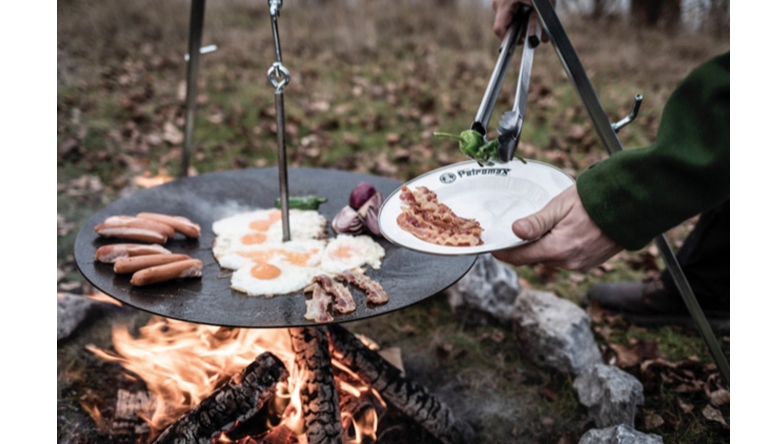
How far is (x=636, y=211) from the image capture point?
170cm

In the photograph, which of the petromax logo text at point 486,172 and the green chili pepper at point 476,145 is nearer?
the green chili pepper at point 476,145

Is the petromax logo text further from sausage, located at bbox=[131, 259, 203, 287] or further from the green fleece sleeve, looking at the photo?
sausage, located at bbox=[131, 259, 203, 287]

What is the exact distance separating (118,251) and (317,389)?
3.35 feet

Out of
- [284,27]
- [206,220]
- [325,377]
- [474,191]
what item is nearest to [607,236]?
[474,191]

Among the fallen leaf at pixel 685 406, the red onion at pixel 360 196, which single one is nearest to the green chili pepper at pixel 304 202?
the red onion at pixel 360 196

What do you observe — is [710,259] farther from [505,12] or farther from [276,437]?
[276,437]

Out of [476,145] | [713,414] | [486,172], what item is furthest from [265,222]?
[713,414]

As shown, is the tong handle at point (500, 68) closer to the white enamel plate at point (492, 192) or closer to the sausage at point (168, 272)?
the white enamel plate at point (492, 192)

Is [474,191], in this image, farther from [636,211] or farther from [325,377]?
[325,377]

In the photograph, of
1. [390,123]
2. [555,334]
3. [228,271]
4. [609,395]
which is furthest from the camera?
[390,123]

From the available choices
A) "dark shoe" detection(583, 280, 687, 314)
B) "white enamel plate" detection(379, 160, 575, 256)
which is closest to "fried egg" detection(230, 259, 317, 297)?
"white enamel plate" detection(379, 160, 575, 256)

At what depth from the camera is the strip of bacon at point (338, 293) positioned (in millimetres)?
2031

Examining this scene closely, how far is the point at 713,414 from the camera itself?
2.84 meters

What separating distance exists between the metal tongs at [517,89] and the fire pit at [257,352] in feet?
2.10
